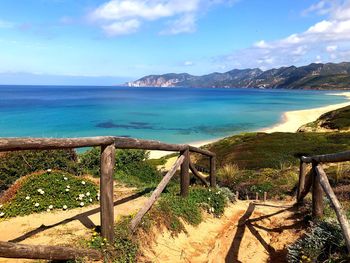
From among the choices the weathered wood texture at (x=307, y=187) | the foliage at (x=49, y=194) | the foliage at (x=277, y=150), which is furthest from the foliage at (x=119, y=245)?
the foliage at (x=277, y=150)

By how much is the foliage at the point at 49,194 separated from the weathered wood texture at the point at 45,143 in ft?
→ 9.04

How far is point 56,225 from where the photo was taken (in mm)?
6453

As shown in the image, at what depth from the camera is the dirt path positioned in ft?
22.8

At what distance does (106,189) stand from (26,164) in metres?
6.53

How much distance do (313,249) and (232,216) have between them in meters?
3.81

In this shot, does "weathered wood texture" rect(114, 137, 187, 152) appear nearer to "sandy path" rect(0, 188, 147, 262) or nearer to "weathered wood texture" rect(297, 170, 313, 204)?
"sandy path" rect(0, 188, 147, 262)

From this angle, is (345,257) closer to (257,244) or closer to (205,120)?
(257,244)

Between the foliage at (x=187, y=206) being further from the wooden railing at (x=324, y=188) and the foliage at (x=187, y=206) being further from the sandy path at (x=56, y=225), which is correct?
the wooden railing at (x=324, y=188)

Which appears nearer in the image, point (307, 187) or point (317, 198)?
point (317, 198)

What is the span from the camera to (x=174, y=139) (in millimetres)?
51625

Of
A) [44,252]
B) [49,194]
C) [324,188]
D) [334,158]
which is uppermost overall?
[334,158]

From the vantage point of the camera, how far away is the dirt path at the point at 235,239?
696 centimetres

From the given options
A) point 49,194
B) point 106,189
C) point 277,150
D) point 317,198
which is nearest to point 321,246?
point 317,198

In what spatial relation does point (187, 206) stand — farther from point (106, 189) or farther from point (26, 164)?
point (26, 164)
